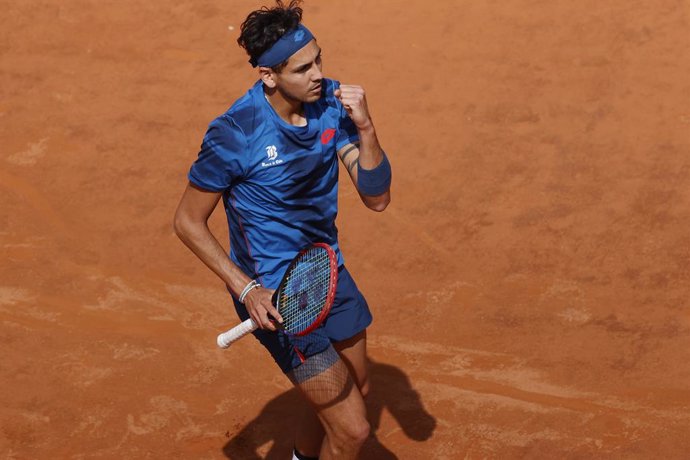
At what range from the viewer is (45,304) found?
890 cm

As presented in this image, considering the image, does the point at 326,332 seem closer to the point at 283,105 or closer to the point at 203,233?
the point at 203,233

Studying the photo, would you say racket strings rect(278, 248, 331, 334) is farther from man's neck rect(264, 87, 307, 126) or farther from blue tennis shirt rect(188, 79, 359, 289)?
man's neck rect(264, 87, 307, 126)

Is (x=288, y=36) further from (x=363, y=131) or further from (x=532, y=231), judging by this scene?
(x=532, y=231)

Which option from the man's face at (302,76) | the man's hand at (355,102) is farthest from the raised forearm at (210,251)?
the man's hand at (355,102)

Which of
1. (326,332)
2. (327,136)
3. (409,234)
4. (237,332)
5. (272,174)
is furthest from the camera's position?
(409,234)

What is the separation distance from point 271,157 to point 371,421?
244 cm

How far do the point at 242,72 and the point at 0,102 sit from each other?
221 centimetres

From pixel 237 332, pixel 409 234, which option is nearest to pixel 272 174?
pixel 237 332

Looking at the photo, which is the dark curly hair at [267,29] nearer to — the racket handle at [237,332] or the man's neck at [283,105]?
the man's neck at [283,105]

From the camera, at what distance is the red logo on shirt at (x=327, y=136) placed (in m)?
Answer: 6.08

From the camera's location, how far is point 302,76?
19.4 ft

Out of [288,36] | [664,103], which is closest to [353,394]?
[288,36]

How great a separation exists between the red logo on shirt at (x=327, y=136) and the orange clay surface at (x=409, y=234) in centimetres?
225

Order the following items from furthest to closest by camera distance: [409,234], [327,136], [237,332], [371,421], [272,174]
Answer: [409,234] < [371,421] < [327,136] < [272,174] < [237,332]
